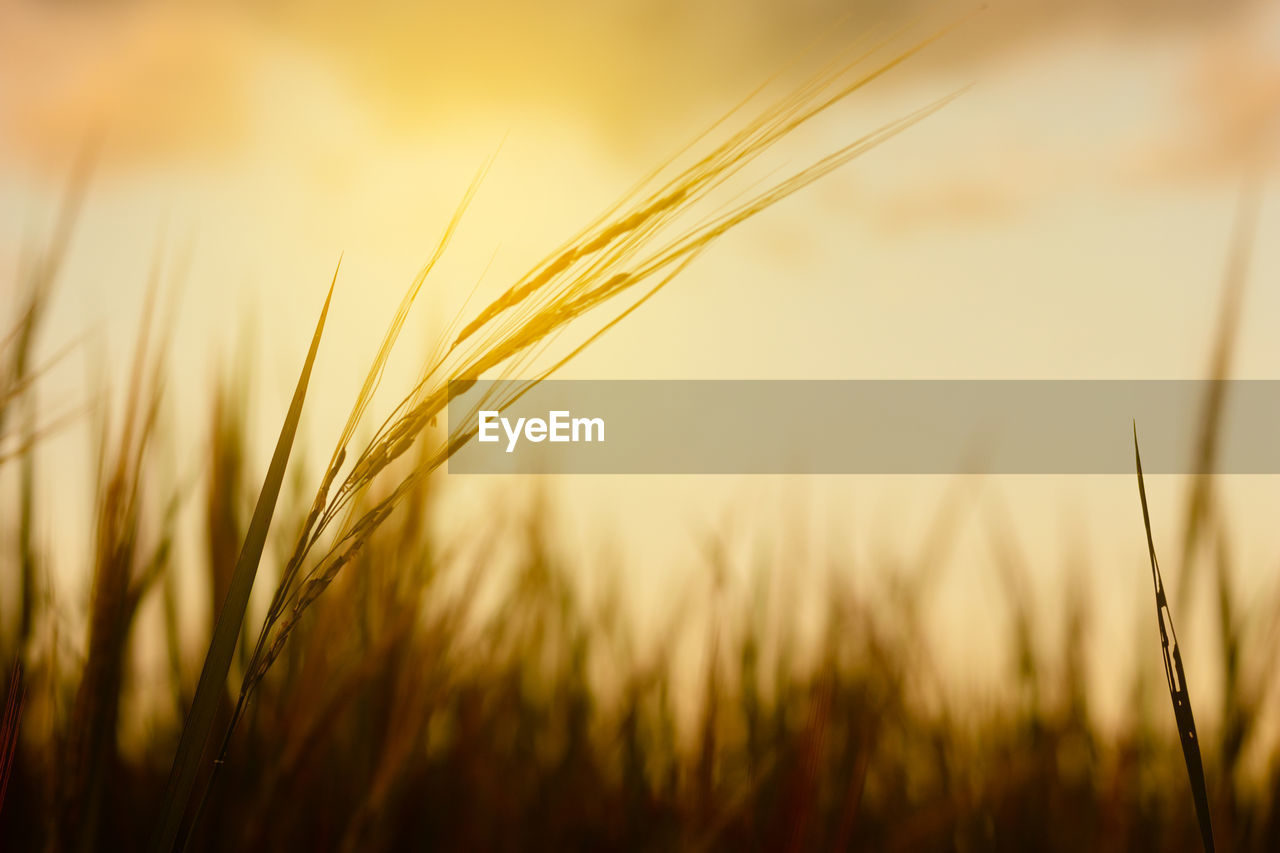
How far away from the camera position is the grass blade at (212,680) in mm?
409

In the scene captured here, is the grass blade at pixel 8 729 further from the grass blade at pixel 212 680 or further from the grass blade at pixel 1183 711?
the grass blade at pixel 1183 711

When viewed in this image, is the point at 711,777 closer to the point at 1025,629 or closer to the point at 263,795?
the point at 263,795

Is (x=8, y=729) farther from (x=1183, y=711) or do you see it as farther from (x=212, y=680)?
(x=1183, y=711)

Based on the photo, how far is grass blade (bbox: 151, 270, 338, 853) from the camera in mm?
409

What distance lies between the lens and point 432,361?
490mm

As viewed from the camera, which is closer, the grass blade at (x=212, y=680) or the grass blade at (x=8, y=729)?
the grass blade at (x=212, y=680)

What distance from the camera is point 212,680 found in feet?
1.38

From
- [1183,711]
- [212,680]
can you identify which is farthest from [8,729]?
[1183,711]

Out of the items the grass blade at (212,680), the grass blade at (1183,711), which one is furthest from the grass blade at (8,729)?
the grass blade at (1183,711)

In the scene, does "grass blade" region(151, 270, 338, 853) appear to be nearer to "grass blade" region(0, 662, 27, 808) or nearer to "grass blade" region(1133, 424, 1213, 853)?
"grass blade" region(0, 662, 27, 808)

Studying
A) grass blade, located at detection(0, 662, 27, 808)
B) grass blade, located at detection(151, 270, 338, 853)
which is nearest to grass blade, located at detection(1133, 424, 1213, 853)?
grass blade, located at detection(151, 270, 338, 853)

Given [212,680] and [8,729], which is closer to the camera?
[212,680]

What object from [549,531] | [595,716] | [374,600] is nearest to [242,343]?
[374,600]

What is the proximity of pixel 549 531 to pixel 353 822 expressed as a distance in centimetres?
72
